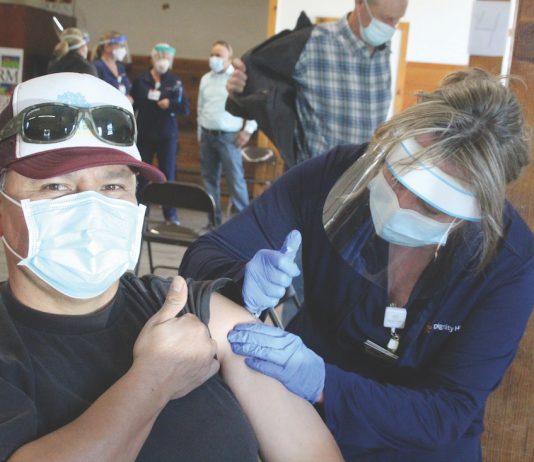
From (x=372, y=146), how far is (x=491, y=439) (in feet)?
3.02

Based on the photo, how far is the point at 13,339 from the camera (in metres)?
1.04

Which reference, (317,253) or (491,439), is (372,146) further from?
(491,439)

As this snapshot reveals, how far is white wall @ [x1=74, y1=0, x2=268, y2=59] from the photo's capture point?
1071cm

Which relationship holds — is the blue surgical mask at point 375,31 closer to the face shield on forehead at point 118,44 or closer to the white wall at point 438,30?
the face shield on forehead at point 118,44

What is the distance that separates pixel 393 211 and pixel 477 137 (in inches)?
8.3

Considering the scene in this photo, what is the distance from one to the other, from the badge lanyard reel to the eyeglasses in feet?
1.71

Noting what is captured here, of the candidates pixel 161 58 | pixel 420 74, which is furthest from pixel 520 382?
pixel 420 74

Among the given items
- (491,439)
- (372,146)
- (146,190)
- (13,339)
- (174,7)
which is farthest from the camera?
(174,7)

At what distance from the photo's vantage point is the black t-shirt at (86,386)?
101cm

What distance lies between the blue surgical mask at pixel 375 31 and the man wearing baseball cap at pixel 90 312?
182cm

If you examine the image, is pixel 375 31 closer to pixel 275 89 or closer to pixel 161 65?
pixel 275 89

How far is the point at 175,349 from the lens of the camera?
106 centimetres

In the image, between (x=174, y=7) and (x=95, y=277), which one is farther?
(x=174, y=7)

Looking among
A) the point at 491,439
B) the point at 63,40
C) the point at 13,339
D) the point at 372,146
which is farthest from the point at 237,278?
the point at 63,40
